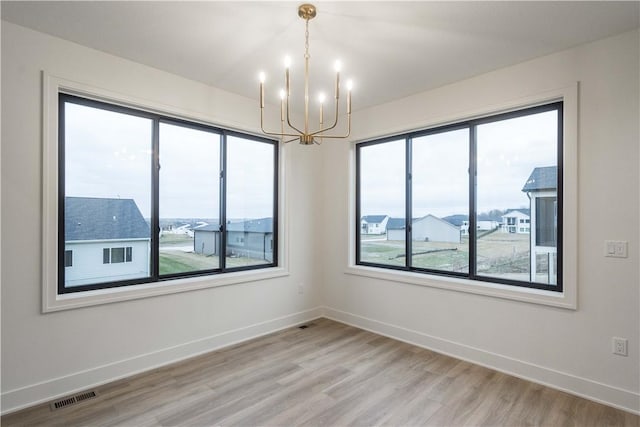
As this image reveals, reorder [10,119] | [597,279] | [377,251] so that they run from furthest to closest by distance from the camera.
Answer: [377,251] → [597,279] → [10,119]

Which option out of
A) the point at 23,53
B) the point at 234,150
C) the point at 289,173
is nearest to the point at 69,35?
the point at 23,53

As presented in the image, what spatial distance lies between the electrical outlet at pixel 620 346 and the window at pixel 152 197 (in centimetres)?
333

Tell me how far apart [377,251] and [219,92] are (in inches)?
103

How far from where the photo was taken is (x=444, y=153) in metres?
3.61

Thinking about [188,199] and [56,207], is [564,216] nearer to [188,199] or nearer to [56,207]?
[188,199]

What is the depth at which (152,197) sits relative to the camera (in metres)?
3.16

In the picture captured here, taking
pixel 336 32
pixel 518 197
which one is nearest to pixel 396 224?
pixel 518 197

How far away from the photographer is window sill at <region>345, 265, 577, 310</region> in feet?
8.81

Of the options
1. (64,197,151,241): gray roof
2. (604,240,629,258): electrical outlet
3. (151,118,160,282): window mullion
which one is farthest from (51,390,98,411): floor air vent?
(604,240,629,258): electrical outlet

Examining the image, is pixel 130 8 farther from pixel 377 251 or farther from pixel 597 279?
pixel 597 279

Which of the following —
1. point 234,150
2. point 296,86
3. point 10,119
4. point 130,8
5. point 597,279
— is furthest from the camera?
point 234,150

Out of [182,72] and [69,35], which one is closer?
[69,35]

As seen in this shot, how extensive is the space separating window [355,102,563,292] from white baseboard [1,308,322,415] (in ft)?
5.38

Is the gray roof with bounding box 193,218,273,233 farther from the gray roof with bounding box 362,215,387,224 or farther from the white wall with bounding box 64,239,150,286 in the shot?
the gray roof with bounding box 362,215,387,224
